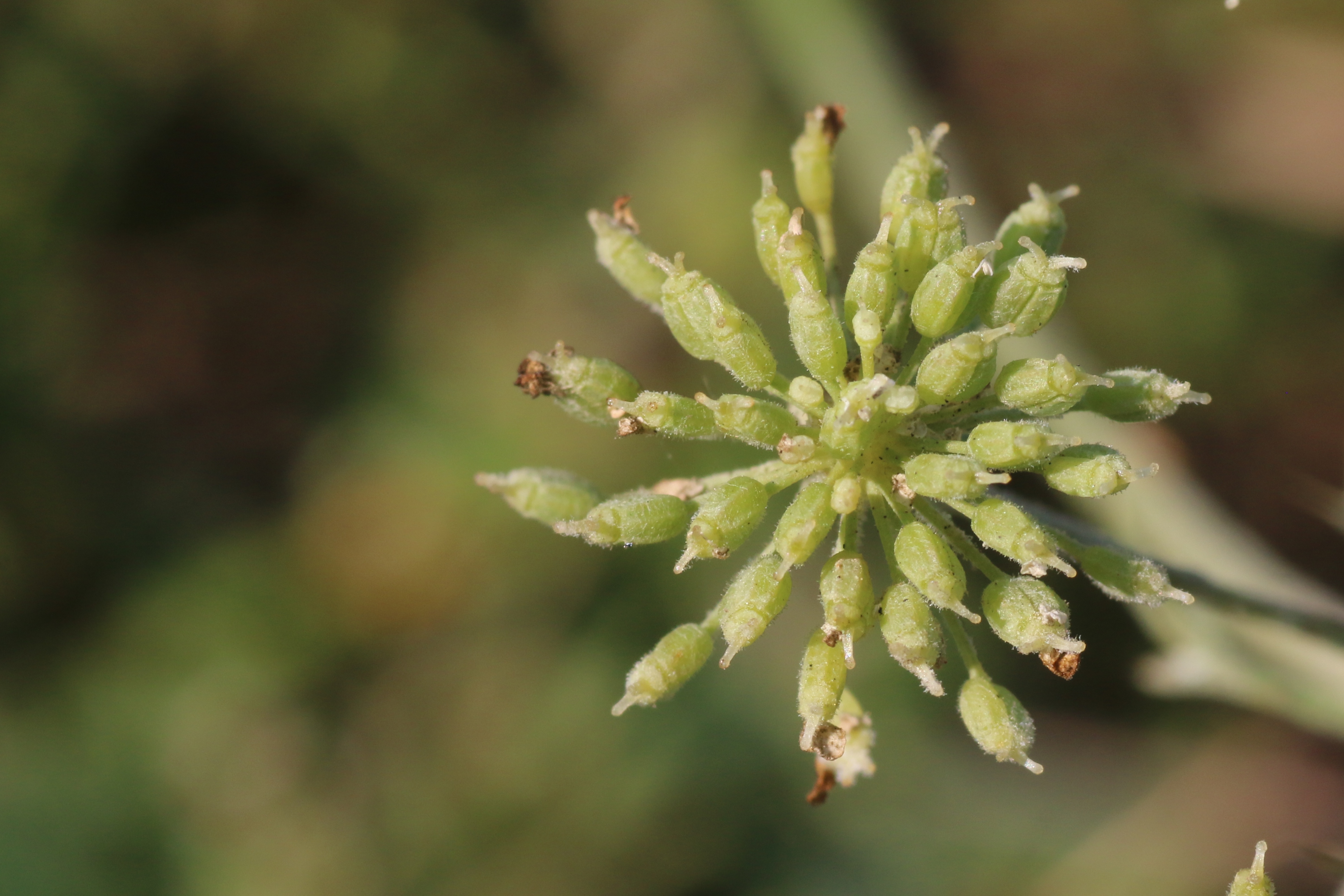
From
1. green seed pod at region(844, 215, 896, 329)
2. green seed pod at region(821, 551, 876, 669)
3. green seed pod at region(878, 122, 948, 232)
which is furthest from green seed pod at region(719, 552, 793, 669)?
green seed pod at region(878, 122, 948, 232)

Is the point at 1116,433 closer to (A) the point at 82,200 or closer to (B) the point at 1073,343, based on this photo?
(B) the point at 1073,343

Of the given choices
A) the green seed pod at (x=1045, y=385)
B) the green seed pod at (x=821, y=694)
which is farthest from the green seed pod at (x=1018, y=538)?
the green seed pod at (x=821, y=694)

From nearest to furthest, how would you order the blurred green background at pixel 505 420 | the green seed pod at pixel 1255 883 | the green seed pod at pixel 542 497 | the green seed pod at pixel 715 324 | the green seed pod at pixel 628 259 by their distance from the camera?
the green seed pod at pixel 1255 883 → the green seed pod at pixel 715 324 → the green seed pod at pixel 542 497 → the green seed pod at pixel 628 259 → the blurred green background at pixel 505 420

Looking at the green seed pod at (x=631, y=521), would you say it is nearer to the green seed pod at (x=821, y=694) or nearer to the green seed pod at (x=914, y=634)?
the green seed pod at (x=821, y=694)

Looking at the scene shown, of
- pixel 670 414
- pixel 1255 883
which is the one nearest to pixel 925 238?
pixel 670 414

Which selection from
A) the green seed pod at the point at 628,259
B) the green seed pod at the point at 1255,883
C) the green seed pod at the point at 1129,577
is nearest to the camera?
the green seed pod at the point at 1255,883

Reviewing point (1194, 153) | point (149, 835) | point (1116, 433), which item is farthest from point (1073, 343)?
point (149, 835)

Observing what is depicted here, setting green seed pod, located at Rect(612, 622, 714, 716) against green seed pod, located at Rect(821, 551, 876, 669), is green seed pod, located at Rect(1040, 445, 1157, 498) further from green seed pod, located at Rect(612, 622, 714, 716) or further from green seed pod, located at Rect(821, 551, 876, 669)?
green seed pod, located at Rect(612, 622, 714, 716)
